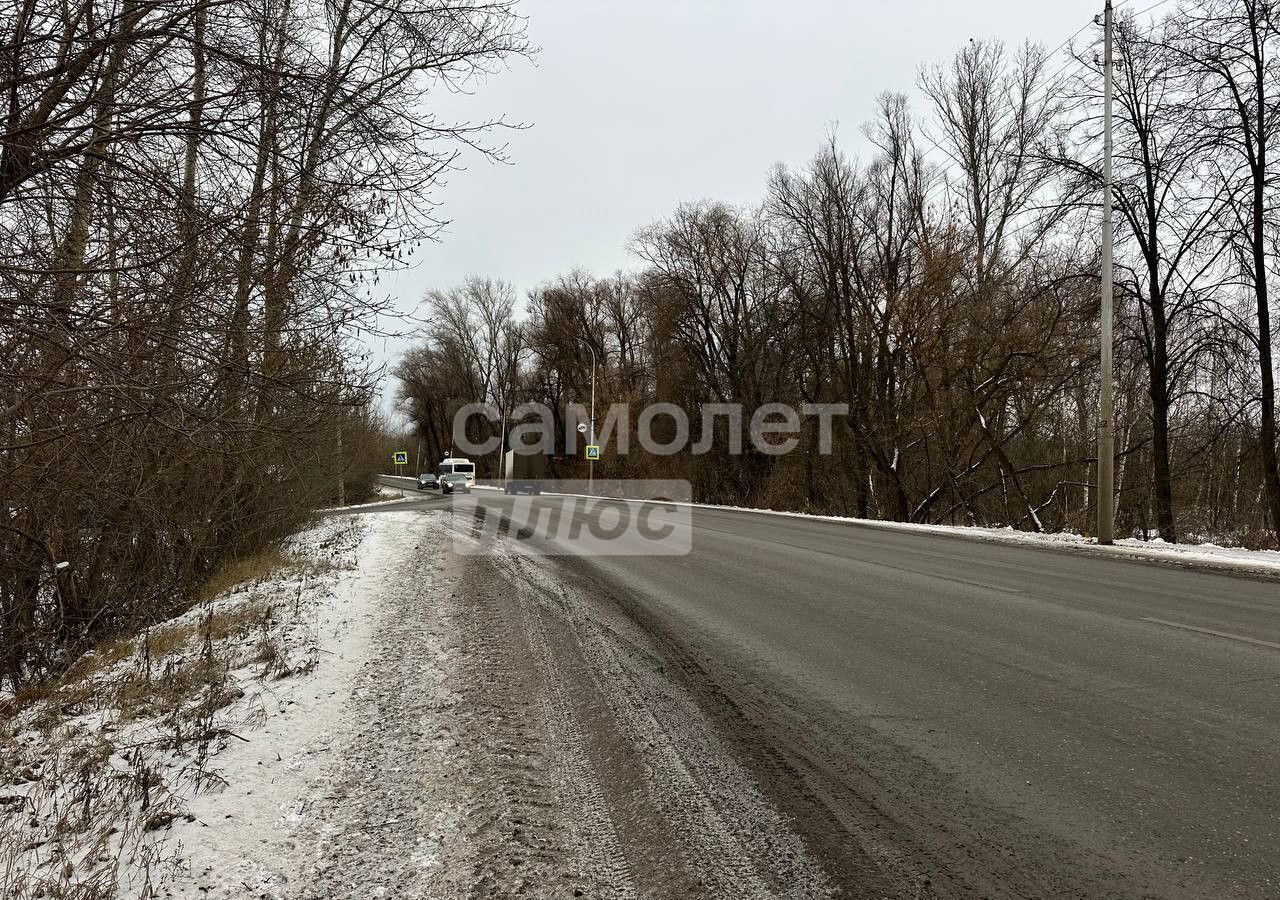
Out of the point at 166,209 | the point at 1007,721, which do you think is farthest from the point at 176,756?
the point at 1007,721

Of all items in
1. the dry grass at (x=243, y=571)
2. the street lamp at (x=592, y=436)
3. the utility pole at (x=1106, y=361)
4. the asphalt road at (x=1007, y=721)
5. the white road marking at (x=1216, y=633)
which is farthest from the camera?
the street lamp at (x=592, y=436)

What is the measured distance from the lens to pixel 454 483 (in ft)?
167

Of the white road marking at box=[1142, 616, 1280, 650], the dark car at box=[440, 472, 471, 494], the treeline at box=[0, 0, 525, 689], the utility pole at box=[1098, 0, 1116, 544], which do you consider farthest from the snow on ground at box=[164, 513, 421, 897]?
the dark car at box=[440, 472, 471, 494]

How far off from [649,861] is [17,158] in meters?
4.63

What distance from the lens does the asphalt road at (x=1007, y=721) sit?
290cm

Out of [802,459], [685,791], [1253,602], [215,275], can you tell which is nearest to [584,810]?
[685,791]

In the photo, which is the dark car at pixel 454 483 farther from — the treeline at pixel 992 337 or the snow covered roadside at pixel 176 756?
the snow covered roadside at pixel 176 756

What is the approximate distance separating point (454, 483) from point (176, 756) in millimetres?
48036

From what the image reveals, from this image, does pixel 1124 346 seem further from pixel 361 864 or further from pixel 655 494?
pixel 655 494

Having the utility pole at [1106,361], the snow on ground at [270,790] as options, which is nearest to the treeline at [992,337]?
the utility pole at [1106,361]

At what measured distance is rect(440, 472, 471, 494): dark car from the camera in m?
49.0

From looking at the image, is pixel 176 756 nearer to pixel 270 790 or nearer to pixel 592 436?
pixel 270 790

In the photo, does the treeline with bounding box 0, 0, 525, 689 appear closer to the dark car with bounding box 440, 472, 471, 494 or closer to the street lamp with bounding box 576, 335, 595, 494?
the street lamp with bounding box 576, 335, 595, 494

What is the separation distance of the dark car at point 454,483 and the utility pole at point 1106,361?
40.6m
